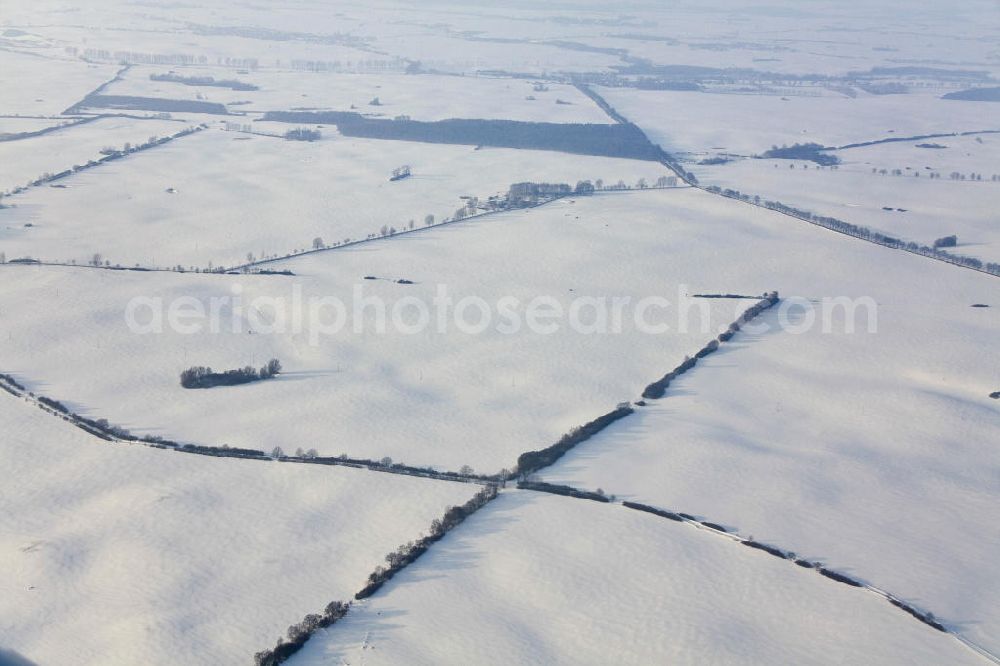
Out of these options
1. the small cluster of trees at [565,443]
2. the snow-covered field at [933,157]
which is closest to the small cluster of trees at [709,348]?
the small cluster of trees at [565,443]

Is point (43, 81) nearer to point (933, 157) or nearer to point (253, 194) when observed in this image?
point (253, 194)

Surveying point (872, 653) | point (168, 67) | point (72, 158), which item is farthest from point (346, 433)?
point (168, 67)

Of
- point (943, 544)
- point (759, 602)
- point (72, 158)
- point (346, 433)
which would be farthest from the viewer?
point (72, 158)

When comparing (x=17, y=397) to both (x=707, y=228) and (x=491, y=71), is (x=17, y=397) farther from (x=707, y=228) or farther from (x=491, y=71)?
(x=491, y=71)

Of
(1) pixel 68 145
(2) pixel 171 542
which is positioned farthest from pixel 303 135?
(2) pixel 171 542

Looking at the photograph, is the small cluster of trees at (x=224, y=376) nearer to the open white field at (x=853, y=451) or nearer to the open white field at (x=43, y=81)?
the open white field at (x=853, y=451)

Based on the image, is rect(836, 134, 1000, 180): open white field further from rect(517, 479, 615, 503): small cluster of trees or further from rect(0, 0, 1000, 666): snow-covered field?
rect(517, 479, 615, 503): small cluster of trees
